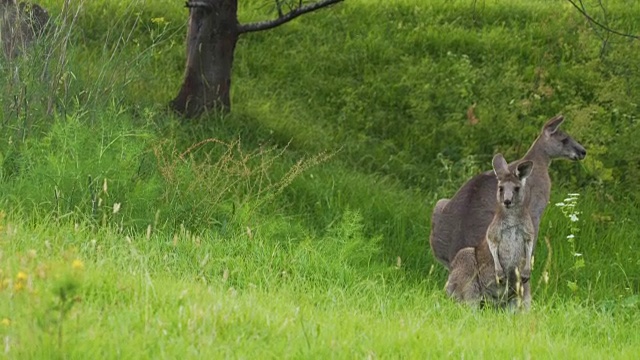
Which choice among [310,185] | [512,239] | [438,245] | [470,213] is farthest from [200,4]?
[512,239]

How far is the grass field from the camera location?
550cm

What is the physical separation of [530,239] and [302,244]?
1728mm

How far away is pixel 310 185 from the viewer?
11.2 m

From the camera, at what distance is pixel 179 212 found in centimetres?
899

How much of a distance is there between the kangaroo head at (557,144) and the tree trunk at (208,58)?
153 inches

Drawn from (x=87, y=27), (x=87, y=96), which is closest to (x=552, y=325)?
(x=87, y=96)

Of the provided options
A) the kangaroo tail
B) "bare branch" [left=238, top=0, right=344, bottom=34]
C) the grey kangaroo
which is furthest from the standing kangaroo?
"bare branch" [left=238, top=0, right=344, bottom=34]

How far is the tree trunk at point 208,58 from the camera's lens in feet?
41.4

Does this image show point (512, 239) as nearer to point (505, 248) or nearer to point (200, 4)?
point (505, 248)

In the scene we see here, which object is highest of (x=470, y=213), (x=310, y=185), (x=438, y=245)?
(x=470, y=213)

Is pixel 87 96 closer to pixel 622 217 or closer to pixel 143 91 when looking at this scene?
pixel 143 91

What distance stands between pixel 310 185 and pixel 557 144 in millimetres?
→ 2470

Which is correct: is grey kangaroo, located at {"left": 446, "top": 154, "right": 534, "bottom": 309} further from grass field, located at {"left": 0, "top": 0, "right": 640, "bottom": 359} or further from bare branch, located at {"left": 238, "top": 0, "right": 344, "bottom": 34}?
bare branch, located at {"left": 238, "top": 0, "right": 344, "bottom": 34}

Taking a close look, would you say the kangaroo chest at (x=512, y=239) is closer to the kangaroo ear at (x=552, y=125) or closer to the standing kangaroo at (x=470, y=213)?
the standing kangaroo at (x=470, y=213)
